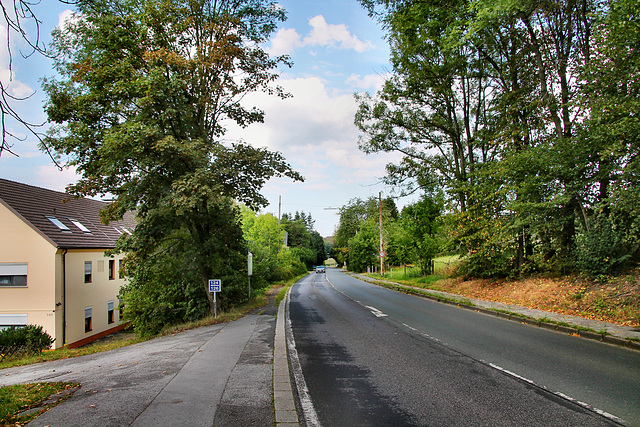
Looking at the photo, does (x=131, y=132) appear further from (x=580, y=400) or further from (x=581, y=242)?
(x=581, y=242)

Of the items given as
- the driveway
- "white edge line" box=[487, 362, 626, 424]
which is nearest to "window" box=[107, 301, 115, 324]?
the driveway

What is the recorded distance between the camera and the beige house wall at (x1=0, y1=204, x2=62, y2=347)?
18.0 m

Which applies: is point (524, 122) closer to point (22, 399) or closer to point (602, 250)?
point (602, 250)

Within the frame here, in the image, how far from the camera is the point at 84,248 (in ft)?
67.9

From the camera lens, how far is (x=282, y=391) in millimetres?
Answer: 5012

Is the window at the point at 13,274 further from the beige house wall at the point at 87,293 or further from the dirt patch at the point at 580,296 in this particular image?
the dirt patch at the point at 580,296

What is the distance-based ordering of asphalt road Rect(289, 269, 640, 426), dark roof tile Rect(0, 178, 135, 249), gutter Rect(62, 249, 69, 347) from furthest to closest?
dark roof tile Rect(0, 178, 135, 249), gutter Rect(62, 249, 69, 347), asphalt road Rect(289, 269, 640, 426)

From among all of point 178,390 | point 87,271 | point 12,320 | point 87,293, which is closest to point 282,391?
point 178,390

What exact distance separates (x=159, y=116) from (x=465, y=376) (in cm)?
1138

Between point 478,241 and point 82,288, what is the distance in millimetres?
22431

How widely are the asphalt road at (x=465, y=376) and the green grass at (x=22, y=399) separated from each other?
11.2 feet

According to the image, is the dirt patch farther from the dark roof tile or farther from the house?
the dark roof tile

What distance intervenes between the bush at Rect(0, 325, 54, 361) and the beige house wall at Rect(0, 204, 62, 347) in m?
0.98

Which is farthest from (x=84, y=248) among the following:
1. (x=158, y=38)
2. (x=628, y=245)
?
(x=628, y=245)
